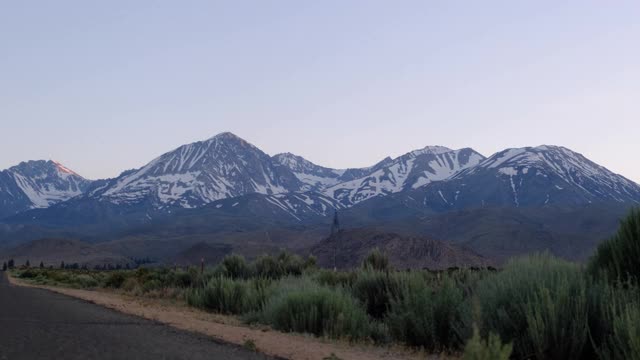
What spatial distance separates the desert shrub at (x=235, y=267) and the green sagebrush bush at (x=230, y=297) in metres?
9.80

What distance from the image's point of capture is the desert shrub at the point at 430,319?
46.3ft

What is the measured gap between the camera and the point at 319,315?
53.3 ft

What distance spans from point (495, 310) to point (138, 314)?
9893 mm

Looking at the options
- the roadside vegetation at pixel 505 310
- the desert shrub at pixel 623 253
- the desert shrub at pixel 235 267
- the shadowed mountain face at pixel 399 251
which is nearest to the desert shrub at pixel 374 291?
the roadside vegetation at pixel 505 310

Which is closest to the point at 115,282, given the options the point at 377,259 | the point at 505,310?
the point at 377,259

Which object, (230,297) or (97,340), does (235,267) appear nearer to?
(230,297)

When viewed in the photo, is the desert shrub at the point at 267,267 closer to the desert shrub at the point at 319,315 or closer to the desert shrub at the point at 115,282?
the desert shrub at the point at 115,282

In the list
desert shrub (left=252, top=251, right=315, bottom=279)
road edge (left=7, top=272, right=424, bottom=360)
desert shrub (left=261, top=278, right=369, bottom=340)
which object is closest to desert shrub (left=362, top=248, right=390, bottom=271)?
desert shrub (left=252, top=251, right=315, bottom=279)

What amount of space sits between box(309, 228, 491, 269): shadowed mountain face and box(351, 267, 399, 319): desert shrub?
115 meters

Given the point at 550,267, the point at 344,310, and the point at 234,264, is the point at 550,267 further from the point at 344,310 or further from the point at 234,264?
the point at 234,264

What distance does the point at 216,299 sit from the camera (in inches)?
975

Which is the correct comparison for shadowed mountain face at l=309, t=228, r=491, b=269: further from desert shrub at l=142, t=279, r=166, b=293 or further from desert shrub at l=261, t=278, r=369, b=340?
desert shrub at l=261, t=278, r=369, b=340

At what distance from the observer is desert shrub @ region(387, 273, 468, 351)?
1410cm

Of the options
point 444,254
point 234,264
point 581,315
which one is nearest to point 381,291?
point 581,315
